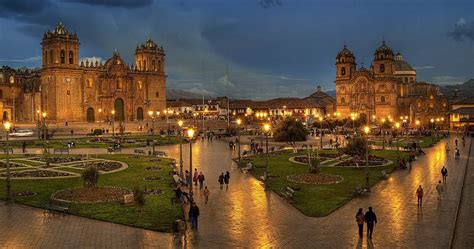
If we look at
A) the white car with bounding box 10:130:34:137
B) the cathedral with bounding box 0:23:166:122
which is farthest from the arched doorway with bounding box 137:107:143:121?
the white car with bounding box 10:130:34:137

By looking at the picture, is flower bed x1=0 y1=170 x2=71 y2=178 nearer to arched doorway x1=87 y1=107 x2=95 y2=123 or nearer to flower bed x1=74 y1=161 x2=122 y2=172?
flower bed x1=74 y1=161 x2=122 y2=172

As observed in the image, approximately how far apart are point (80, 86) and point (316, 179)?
69.4 metres

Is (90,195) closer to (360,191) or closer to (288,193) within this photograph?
(288,193)

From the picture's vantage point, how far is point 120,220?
61.9 feet

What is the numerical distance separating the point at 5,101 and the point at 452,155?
84.3 m

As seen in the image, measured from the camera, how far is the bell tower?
84.6m

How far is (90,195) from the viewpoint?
75.1 feet

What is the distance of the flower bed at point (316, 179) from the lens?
1100 inches

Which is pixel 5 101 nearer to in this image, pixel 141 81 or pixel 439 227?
pixel 141 81

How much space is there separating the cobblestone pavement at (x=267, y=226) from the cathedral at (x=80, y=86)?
61858 mm

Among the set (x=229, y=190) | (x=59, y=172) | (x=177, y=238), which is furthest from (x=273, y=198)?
(x=59, y=172)

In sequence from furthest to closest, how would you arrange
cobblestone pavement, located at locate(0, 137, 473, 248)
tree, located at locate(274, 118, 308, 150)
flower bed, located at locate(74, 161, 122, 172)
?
1. tree, located at locate(274, 118, 308, 150)
2. flower bed, located at locate(74, 161, 122, 172)
3. cobblestone pavement, located at locate(0, 137, 473, 248)

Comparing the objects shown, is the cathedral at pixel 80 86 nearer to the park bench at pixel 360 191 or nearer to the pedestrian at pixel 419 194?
the park bench at pixel 360 191

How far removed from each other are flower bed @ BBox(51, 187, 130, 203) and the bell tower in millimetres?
67108
